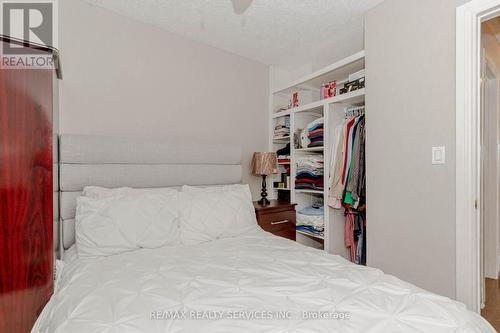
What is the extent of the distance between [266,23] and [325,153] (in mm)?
1249

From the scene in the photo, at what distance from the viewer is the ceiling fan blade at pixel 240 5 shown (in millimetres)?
2018

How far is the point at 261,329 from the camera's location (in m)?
0.83

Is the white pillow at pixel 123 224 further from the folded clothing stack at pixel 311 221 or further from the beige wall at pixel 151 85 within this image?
the folded clothing stack at pixel 311 221

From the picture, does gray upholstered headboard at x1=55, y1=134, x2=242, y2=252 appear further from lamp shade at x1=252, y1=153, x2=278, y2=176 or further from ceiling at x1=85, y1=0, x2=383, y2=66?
ceiling at x1=85, y1=0, x2=383, y2=66

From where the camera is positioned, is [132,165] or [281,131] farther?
[281,131]

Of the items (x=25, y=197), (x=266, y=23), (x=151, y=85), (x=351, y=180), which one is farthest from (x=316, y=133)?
(x=25, y=197)

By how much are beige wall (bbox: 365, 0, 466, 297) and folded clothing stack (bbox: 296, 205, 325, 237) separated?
0.63 m

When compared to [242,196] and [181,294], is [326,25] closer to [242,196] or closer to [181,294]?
[242,196]

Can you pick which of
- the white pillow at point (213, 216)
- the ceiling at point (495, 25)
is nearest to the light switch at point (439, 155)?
the white pillow at point (213, 216)

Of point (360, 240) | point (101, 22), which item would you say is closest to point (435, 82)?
point (360, 240)

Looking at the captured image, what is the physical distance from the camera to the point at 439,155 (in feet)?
5.42

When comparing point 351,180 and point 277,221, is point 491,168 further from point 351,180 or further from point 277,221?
point 277,221

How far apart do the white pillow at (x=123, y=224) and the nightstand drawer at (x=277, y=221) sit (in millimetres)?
954

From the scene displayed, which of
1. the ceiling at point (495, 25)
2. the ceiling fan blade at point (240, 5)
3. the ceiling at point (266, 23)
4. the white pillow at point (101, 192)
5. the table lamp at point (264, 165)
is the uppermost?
the ceiling fan blade at point (240, 5)
